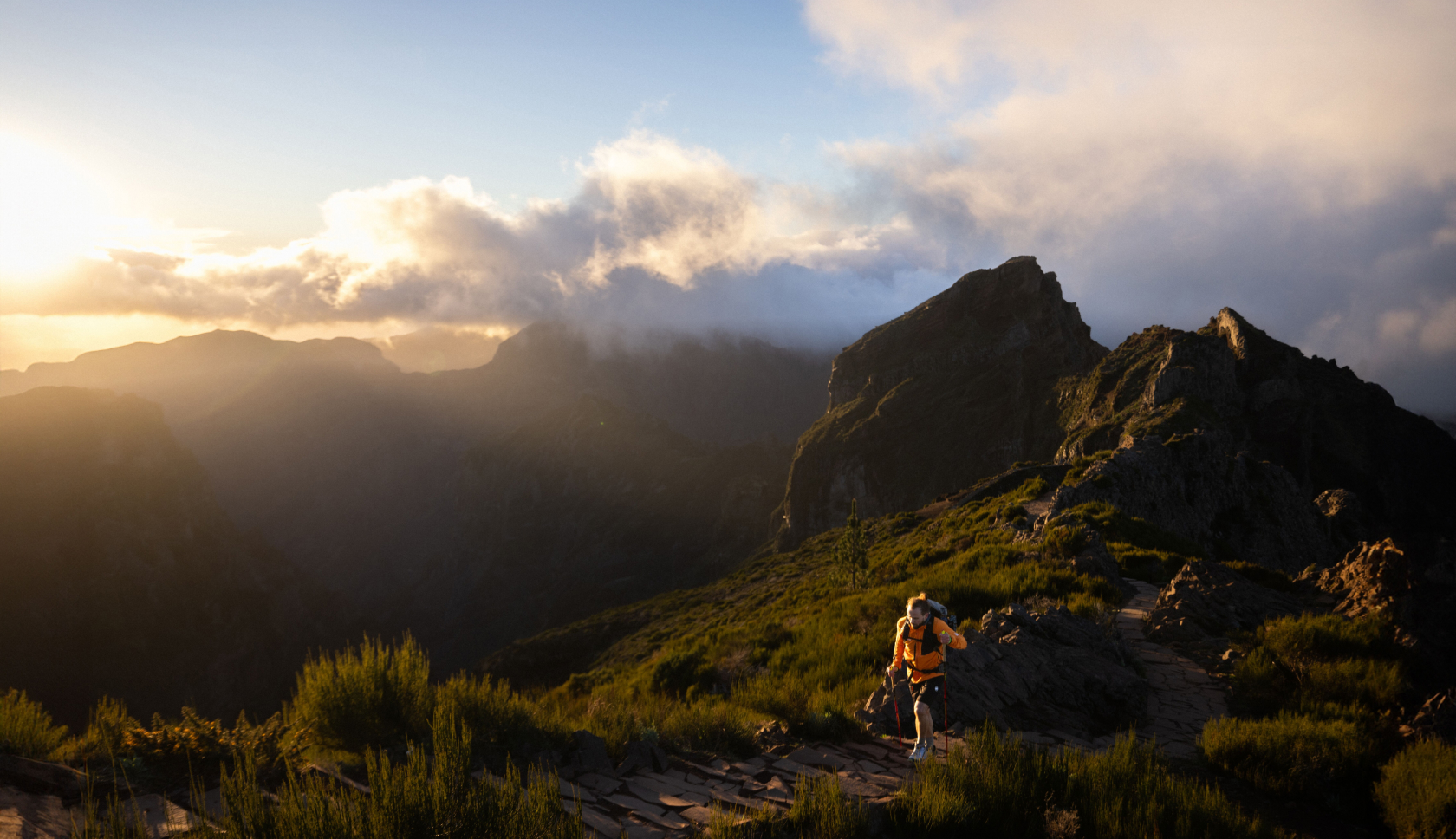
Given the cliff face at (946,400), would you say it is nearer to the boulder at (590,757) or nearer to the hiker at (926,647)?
the hiker at (926,647)

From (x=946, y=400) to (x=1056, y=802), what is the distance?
375 feet

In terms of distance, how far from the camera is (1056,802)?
5008mm

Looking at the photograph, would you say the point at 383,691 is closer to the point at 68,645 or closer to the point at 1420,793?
the point at 1420,793

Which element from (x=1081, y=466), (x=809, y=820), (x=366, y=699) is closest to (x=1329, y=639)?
(x=809, y=820)

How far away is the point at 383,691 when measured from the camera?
6.73 m

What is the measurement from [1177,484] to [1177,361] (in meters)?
36.7

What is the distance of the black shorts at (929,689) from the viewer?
282 inches

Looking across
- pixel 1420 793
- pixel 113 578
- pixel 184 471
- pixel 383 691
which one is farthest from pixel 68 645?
pixel 1420 793

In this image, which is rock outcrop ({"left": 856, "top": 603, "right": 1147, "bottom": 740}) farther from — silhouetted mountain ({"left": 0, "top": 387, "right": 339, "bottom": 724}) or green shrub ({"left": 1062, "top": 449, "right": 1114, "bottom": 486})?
silhouetted mountain ({"left": 0, "top": 387, "right": 339, "bottom": 724})

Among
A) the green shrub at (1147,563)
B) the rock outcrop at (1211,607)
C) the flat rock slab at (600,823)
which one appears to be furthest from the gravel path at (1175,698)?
the flat rock slab at (600,823)

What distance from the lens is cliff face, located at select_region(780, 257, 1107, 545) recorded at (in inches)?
3979

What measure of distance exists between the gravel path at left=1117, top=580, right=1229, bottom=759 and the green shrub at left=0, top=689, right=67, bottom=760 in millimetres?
11096

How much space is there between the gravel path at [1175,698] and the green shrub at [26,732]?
11096 mm

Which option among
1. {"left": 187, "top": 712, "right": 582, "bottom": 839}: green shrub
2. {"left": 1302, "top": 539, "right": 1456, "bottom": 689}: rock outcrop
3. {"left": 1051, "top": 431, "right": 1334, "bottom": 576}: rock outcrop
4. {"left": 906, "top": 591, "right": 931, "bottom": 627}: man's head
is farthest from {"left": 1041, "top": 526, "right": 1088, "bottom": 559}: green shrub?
{"left": 187, "top": 712, "right": 582, "bottom": 839}: green shrub
